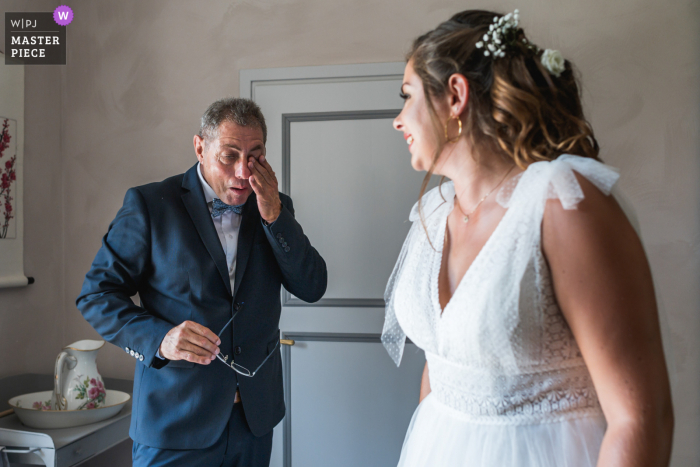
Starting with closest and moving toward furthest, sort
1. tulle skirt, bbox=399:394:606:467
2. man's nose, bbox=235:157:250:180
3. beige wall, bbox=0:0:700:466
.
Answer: tulle skirt, bbox=399:394:606:467
man's nose, bbox=235:157:250:180
beige wall, bbox=0:0:700:466

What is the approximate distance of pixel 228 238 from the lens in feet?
5.44

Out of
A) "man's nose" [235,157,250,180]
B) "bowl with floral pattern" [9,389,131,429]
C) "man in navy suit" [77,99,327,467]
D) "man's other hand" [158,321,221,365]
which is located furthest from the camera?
"bowl with floral pattern" [9,389,131,429]

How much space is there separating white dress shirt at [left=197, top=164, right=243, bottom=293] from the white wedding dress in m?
0.86

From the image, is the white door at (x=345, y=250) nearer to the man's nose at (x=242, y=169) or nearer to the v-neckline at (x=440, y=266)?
the man's nose at (x=242, y=169)

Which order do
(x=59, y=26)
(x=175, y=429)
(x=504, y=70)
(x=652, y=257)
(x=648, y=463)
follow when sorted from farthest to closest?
(x=59, y=26), (x=652, y=257), (x=175, y=429), (x=504, y=70), (x=648, y=463)

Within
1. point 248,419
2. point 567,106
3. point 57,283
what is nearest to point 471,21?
point 567,106

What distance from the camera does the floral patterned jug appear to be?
A: 6.17 feet

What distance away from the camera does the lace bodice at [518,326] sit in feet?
2.59

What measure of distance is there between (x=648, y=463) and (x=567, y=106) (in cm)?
59

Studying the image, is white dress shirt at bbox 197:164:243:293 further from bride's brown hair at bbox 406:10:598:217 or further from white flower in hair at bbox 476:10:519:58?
white flower in hair at bbox 476:10:519:58

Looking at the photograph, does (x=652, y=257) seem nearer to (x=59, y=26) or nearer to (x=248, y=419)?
(x=248, y=419)

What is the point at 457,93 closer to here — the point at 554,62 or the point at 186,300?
the point at 554,62

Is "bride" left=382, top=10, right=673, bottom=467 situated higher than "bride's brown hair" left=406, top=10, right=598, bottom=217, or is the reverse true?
"bride's brown hair" left=406, top=10, right=598, bottom=217

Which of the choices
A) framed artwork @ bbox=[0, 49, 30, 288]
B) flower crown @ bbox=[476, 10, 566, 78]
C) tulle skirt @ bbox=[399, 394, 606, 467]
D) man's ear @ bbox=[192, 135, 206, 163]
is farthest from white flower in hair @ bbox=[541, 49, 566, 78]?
framed artwork @ bbox=[0, 49, 30, 288]
